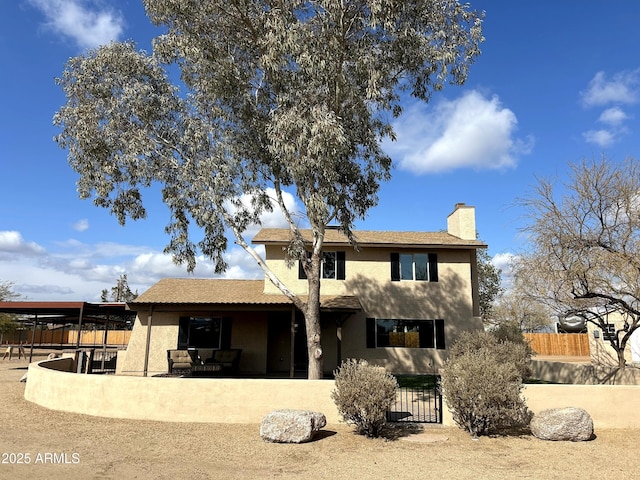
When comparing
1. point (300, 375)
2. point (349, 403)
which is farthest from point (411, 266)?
point (349, 403)

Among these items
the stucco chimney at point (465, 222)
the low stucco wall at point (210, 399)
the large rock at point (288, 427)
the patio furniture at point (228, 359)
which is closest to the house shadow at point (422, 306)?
the stucco chimney at point (465, 222)

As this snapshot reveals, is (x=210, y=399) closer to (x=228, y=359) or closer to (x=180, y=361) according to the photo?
(x=228, y=359)

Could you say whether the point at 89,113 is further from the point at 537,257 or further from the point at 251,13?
the point at 537,257

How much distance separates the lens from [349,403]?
9.30 metres

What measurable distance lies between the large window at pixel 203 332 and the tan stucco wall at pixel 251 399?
8.41 m

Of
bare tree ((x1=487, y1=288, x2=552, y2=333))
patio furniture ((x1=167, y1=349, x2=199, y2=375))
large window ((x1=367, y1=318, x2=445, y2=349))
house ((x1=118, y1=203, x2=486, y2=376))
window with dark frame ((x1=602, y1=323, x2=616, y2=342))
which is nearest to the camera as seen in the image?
patio furniture ((x1=167, y1=349, x2=199, y2=375))

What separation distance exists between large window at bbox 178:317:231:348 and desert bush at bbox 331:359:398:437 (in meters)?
10.5

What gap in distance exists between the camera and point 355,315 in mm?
19438

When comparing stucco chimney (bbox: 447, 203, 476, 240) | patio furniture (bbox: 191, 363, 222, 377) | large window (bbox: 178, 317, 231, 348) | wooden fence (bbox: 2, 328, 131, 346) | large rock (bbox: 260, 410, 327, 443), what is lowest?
large rock (bbox: 260, 410, 327, 443)

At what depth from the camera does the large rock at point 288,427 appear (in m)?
8.85

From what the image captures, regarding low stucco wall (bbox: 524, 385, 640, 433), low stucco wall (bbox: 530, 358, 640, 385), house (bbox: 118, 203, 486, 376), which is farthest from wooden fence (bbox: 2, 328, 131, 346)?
low stucco wall (bbox: 524, 385, 640, 433)

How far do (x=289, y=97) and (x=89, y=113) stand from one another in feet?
19.0

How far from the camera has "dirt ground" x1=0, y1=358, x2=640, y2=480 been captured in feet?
23.6

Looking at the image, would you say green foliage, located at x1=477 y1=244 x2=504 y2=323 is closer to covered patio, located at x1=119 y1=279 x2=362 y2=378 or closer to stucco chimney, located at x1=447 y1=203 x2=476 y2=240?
stucco chimney, located at x1=447 y1=203 x2=476 y2=240
